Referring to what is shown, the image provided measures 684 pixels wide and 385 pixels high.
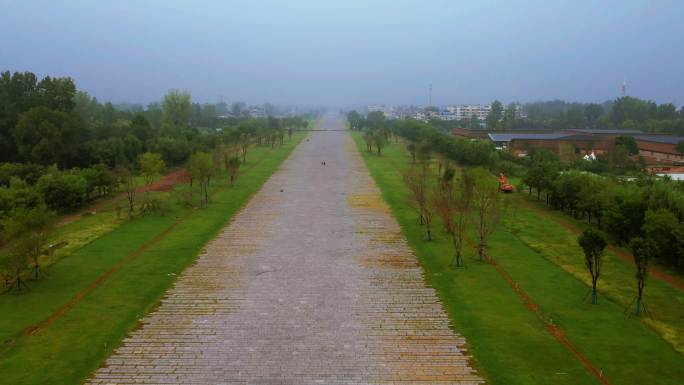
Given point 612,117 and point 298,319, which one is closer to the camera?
point 298,319

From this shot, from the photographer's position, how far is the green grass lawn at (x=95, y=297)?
12.4 m

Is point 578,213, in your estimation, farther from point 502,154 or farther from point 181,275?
point 502,154

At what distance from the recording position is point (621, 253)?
21203 millimetres

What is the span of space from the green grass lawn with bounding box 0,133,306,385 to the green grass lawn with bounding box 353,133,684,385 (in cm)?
879

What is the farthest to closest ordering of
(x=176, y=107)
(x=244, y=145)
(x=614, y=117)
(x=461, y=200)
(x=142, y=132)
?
Answer: 1. (x=614, y=117)
2. (x=176, y=107)
3. (x=244, y=145)
4. (x=142, y=132)
5. (x=461, y=200)

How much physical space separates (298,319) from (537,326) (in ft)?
20.3

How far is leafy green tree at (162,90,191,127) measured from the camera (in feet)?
287

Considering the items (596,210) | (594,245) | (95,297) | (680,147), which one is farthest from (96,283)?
(680,147)

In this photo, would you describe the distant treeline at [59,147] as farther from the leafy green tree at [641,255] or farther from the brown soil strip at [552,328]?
the leafy green tree at [641,255]

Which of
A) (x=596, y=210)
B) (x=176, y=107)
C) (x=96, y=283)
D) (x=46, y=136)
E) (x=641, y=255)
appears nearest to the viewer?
(x=641, y=255)

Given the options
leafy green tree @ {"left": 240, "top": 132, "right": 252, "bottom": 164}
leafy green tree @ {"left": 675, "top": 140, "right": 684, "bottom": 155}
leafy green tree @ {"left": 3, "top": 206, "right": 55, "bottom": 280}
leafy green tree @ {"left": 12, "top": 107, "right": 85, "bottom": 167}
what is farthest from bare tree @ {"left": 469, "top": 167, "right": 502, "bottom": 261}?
leafy green tree @ {"left": 675, "top": 140, "right": 684, "bottom": 155}

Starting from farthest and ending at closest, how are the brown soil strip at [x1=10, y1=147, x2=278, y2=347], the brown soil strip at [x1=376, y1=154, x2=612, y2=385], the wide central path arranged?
the brown soil strip at [x1=10, y1=147, x2=278, y2=347] < the wide central path < the brown soil strip at [x1=376, y1=154, x2=612, y2=385]

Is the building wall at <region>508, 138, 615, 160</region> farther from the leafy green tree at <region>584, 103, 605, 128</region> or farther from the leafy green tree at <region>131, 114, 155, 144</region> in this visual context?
the leafy green tree at <region>584, 103, 605, 128</region>

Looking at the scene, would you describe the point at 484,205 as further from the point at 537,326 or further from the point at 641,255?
the point at 537,326
